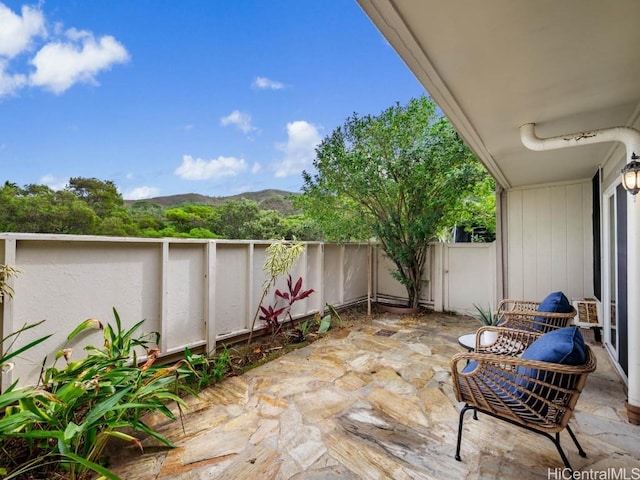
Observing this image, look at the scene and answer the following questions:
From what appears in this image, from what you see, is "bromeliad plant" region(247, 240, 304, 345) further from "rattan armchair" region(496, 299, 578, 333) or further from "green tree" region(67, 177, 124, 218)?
"green tree" region(67, 177, 124, 218)

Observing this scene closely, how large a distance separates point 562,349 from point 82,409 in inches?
124

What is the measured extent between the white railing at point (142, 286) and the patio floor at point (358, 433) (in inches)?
34.4

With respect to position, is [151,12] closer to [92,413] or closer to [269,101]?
[269,101]

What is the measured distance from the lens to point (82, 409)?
84.4 inches

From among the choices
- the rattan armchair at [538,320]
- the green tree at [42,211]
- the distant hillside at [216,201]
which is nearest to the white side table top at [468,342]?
the rattan armchair at [538,320]

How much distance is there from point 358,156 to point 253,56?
27.2ft

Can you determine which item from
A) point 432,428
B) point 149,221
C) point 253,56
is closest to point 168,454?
point 432,428

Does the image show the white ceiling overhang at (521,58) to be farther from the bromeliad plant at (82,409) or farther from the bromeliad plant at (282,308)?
the bromeliad plant at (282,308)

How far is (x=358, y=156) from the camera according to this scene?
5.07 m

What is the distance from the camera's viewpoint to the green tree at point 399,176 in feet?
16.0

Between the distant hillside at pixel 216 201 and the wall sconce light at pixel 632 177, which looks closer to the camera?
the wall sconce light at pixel 632 177

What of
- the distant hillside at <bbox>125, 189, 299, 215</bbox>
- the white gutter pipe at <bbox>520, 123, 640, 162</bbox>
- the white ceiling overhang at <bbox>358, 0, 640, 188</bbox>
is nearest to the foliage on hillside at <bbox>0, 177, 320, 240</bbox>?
the distant hillside at <bbox>125, 189, 299, 215</bbox>

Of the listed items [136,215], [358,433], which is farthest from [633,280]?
[136,215]

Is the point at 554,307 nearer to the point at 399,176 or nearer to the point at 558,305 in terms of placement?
the point at 558,305
